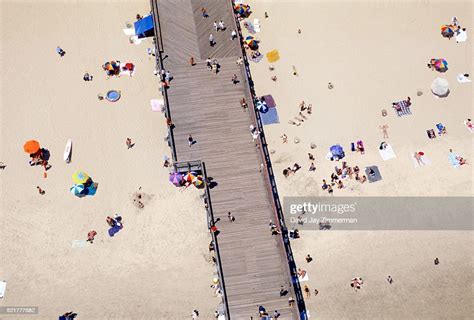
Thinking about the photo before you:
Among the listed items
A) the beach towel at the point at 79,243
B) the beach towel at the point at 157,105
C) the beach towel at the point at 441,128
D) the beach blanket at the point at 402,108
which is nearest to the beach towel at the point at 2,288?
the beach towel at the point at 79,243

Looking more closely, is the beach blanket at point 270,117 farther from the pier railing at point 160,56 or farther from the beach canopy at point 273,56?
the pier railing at point 160,56

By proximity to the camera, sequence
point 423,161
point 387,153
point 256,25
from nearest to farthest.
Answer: point 423,161
point 387,153
point 256,25

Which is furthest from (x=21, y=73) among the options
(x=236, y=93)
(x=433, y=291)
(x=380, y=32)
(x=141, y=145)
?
(x=433, y=291)

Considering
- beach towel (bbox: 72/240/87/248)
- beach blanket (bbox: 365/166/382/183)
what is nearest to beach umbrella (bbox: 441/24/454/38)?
beach blanket (bbox: 365/166/382/183)

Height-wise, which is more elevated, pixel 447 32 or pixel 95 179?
pixel 447 32

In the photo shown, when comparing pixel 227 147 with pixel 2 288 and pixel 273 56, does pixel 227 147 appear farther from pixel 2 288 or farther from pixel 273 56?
pixel 2 288

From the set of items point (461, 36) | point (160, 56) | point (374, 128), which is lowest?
point (374, 128)

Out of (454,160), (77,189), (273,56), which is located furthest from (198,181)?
(454,160)

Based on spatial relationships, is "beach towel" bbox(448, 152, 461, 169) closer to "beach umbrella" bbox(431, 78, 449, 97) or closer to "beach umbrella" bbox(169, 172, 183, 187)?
"beach umbrella" bbox(431, 78, 449, 97)
